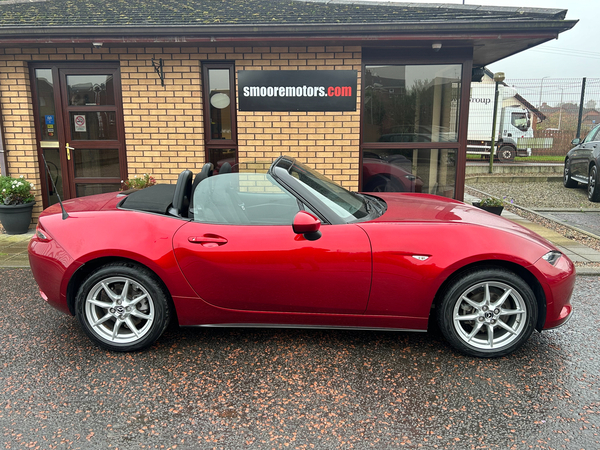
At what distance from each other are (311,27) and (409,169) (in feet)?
8.65

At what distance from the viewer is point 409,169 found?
7.29 meters

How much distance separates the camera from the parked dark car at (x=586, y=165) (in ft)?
33.8

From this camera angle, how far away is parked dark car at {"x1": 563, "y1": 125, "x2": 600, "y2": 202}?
1031 cm

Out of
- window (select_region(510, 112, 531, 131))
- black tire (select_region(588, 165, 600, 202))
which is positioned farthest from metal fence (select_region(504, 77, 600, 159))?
black tire (select_region(588, 165, 600, 202))

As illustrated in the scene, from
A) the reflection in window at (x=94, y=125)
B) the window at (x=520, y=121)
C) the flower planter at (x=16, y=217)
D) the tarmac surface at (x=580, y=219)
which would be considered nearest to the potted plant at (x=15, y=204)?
the flower planter at (x=16, y=217)

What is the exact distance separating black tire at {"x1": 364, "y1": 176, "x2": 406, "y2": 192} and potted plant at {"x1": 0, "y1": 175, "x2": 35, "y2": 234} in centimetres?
520

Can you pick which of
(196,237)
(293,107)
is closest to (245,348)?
(196,237)

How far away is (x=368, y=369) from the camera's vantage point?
3.08m

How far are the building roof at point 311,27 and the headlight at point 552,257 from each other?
3.91 meters

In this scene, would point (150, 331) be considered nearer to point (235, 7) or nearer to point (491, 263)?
point (491, 263)

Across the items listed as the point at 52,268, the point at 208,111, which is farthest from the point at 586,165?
the point at 52,268

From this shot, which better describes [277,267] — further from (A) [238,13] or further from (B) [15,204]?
(A) [238,13]

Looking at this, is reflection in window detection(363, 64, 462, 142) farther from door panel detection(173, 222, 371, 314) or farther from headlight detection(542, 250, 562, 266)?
door panel detection(173, 222, 371, 314)

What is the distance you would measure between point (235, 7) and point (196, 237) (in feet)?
21.6
